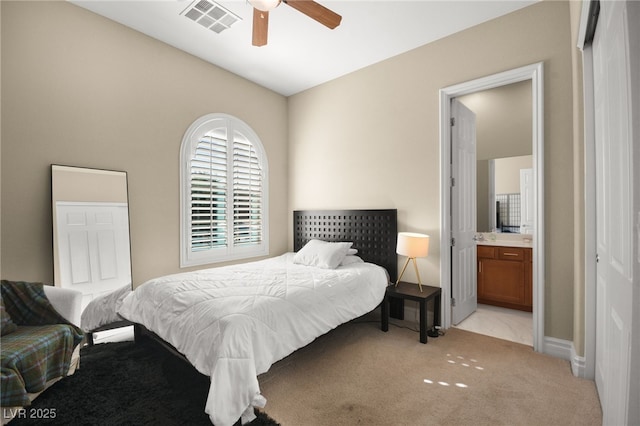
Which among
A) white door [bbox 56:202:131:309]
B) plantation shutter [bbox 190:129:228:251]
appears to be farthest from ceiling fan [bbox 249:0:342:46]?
white door [bbox 56:202:131:309]

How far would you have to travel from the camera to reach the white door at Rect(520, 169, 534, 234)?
158 inches

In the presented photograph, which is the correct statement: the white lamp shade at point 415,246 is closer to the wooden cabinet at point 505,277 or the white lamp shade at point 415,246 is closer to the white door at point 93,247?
the wooden cabinet at point 505,277

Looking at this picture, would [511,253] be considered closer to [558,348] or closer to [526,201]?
[526,201]

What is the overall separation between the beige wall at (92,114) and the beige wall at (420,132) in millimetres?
1339

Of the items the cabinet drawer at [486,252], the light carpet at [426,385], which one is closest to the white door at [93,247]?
the light carpet at [426,385]

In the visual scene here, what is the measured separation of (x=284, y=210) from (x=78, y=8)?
304cm

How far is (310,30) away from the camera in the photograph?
9.86 feet

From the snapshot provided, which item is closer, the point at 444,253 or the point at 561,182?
the point at 561,182

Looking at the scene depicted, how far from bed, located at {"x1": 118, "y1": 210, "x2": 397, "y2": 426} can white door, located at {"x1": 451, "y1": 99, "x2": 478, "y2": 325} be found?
65 centimetres

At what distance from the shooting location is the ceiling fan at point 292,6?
6.55ft

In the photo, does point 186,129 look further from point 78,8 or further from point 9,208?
point 9,208

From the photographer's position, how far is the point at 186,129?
11.1 ft

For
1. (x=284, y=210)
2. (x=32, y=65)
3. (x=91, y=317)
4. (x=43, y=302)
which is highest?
(x=32, y=65)

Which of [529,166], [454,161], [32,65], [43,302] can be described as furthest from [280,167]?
[529,166]
